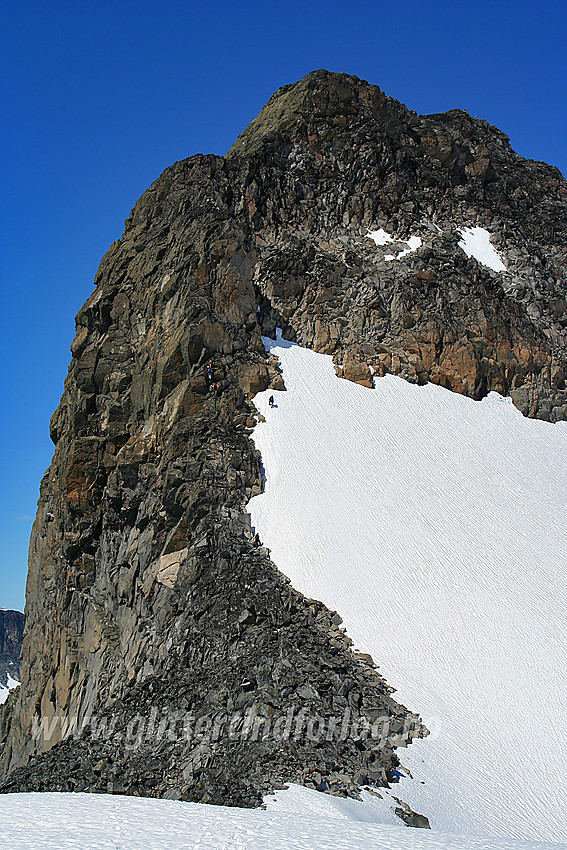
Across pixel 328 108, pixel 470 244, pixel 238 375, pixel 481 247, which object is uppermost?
pixel 328 108

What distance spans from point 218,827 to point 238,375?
17.8 metres

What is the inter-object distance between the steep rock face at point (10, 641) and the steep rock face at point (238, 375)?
3148 inches

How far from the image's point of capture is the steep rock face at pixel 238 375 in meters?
15.9

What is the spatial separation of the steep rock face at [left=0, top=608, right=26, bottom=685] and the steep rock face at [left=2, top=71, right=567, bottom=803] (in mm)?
79957

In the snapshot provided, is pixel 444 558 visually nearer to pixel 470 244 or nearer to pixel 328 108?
pixel 470 244

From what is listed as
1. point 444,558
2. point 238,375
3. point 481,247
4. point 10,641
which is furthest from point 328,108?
point 10,641

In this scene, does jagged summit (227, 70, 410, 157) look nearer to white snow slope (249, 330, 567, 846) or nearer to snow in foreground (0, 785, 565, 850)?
white snow slope (249, 330, 567, 846)

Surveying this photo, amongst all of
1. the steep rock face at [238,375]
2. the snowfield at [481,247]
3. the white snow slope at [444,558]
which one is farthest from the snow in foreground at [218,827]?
the snowfield at [481,247]

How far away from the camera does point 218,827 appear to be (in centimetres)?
1061

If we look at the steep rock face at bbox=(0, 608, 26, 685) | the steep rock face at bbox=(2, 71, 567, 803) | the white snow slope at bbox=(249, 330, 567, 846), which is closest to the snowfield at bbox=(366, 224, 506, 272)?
the steep rock face at bbox=(2, 71, 567, 803)

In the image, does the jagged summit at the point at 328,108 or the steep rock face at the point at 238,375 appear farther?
the jagged summit at the point at 328,108

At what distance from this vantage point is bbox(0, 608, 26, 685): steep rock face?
107 m

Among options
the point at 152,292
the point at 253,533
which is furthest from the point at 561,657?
the point at 152,292

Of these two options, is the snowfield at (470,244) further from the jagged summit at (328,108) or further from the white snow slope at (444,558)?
the white snow slope at (444,558)
